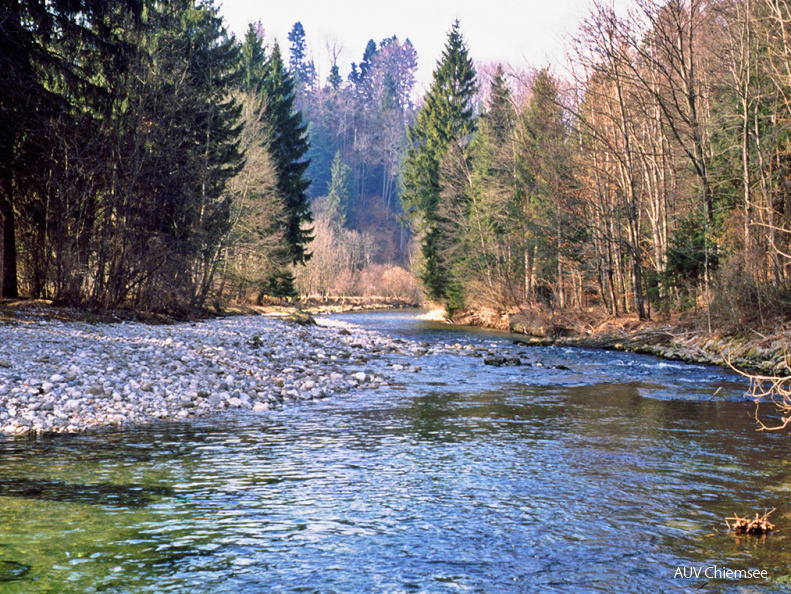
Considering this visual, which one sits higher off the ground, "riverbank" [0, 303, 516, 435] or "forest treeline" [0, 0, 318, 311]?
"forest treeline" [0, 0, 318, 311]

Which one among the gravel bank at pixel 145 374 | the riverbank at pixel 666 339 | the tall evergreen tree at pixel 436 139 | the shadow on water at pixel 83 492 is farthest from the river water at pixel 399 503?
the tall evergreen tree at pixel 436 139

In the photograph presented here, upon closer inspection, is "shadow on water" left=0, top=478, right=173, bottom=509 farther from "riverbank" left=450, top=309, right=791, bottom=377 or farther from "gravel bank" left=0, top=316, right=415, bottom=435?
"riverbank" left=450, top=309, right=791, bottom=377

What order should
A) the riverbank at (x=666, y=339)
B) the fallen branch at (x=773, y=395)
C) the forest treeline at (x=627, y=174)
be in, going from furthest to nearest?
the forest treeline at (x=627, y=174) < the riverbank at (x=666, y=339) < the fallen branch at (x=773, y=395)

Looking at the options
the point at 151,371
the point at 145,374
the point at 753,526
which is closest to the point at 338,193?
the point at 151,371

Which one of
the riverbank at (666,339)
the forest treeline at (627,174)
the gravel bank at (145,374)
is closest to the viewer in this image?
the gravel bank at (145,374)

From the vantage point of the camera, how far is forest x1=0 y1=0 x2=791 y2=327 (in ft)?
58.1

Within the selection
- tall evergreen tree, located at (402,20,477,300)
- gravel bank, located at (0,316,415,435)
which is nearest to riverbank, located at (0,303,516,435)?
gravel bank, located at (0,316,415,435)

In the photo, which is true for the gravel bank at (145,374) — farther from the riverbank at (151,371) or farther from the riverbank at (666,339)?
the riverbank at (666,339)

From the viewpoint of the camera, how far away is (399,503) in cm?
661

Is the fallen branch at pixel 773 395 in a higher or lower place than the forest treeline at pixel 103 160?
lower

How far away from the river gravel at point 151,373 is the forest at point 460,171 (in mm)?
3645

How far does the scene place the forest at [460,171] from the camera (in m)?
17.7

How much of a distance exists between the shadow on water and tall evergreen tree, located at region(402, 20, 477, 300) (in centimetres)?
3775

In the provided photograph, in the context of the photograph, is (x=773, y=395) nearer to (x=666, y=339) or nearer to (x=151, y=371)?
(x=151, y=371)
